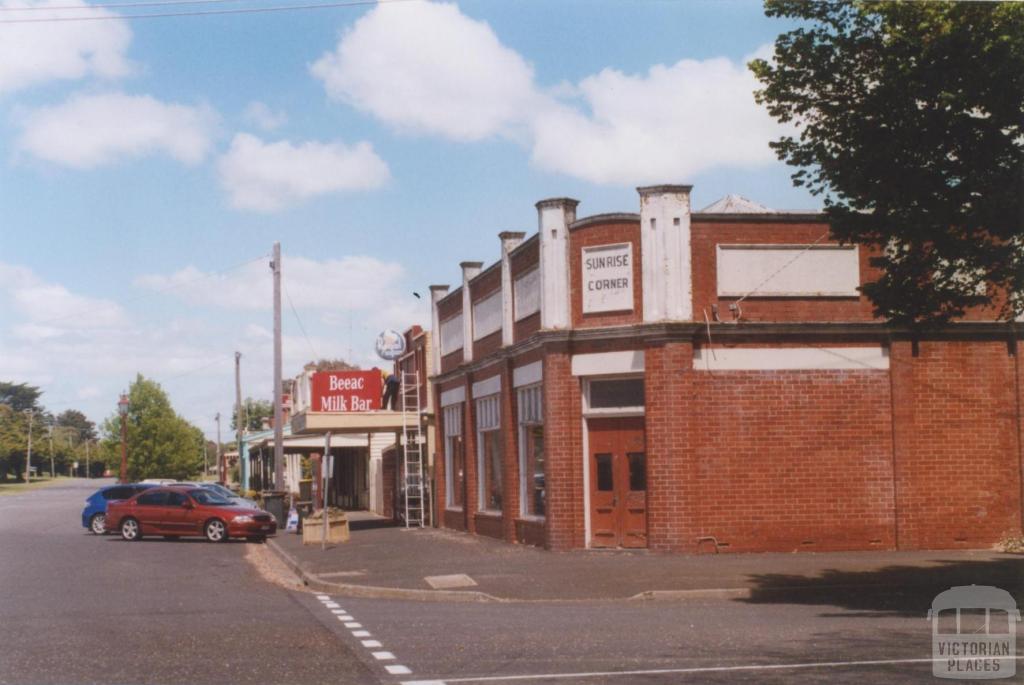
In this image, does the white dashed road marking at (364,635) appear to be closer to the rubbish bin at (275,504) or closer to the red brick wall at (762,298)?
the red brick wall at (762,298)

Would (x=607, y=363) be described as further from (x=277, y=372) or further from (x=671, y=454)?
(x=277, y=372)

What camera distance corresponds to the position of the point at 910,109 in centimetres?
1484

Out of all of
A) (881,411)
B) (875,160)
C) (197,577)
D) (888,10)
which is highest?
(888,10)

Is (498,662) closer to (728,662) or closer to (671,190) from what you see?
(728,662)

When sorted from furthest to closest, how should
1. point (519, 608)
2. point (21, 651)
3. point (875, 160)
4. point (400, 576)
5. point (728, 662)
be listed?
point (400, 576), point (519, 608), point (875, 160), point (21, 651), point (728, 662)

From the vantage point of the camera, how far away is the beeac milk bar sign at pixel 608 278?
23.5 meters

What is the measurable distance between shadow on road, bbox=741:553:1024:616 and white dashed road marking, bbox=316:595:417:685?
17.9ft

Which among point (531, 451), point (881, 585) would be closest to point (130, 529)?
point (531, 451)

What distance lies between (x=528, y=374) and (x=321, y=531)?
6837 mm

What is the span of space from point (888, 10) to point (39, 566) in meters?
18.6

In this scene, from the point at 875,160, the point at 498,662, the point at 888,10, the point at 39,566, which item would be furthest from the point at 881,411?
the point at 39,566

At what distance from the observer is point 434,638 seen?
497 inches

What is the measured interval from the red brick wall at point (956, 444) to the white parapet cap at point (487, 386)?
9.25 m

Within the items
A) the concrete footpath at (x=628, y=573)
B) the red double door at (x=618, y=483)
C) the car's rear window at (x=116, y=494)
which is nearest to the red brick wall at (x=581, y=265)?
the red double door at (x=618, y=483)
